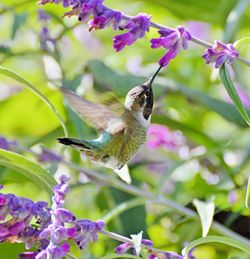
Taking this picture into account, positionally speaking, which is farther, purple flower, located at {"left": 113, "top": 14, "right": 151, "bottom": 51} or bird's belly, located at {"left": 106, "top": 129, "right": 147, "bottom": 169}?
bird's belly, located at {"left": 106, "top": 129, "right": 147, "bottom": 169}

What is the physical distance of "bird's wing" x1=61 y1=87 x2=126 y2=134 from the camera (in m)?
1.44

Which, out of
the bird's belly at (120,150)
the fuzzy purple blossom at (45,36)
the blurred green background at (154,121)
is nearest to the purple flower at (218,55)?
the bird's belly at (120,150)

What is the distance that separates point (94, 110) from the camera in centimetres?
148

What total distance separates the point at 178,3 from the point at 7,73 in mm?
1593

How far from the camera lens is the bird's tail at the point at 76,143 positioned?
1431 millimetres

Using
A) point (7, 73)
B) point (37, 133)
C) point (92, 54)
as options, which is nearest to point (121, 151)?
point (7, 73)

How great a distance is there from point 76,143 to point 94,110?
0.24ft

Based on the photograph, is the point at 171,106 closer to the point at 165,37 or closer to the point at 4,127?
the point at 4,127

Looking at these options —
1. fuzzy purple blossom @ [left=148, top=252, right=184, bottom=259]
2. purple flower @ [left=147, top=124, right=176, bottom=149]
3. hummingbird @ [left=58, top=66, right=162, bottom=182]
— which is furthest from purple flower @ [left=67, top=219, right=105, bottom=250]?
purple flower @ [left=147, top=124, right=176, bottom=149]

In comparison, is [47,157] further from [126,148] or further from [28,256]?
[28,256]

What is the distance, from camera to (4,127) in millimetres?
3006

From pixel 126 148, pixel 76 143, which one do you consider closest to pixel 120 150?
Result: pixel 126 148

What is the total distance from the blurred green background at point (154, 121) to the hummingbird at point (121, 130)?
0.31 metres

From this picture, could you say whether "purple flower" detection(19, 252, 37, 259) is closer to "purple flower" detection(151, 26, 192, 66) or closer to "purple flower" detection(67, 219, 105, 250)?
"purple flower" detection(67, 219, 105, 250)
